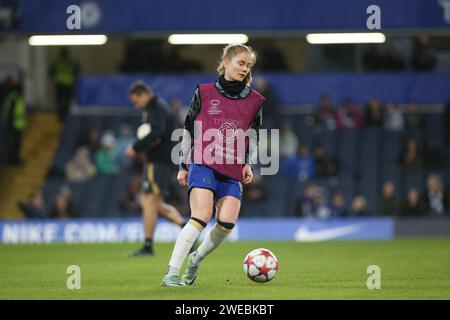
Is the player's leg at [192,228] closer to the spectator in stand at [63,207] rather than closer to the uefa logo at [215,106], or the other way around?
the uefa logo at [215,106]

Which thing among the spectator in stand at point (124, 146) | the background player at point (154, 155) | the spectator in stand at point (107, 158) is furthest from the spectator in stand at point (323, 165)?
the background player at point (154, 155)

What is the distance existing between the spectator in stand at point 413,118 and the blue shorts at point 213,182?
15.5 metres

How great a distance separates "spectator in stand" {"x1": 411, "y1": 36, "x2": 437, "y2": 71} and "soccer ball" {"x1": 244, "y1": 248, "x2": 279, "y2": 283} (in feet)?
54.0

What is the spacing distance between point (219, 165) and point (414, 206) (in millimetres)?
12853

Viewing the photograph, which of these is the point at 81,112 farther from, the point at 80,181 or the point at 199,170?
the point at 199,170

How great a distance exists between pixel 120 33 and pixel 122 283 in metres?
6.52

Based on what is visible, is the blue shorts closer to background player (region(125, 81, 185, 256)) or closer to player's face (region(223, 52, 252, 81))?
player's face (region(223, 52, 252, 81))

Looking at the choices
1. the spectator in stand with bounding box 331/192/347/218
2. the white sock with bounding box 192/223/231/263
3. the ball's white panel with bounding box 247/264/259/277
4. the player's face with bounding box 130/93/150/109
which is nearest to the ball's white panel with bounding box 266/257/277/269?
the ball's white panel with bounding box 247/264/259/277

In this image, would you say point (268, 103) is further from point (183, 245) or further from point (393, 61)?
point (183, 245)

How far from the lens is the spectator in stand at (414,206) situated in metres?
22.7

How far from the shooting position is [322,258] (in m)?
15.4

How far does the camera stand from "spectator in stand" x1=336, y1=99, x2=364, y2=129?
1007 inches

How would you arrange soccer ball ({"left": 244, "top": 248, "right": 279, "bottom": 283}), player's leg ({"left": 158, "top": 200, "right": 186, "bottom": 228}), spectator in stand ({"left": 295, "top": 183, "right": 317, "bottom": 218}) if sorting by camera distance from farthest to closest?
spectator in stand ({"left": 295, "top": 183, "right": 317, "bottom": 218})
player's leg ({"left": 158, "top": 200, "right": 186, "bottom": 228})
soccer ball ({"left": 244, "top": 248, "right": 279, "bottom": 283})

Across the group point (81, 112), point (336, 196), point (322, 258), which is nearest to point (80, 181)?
point (81, 112)
